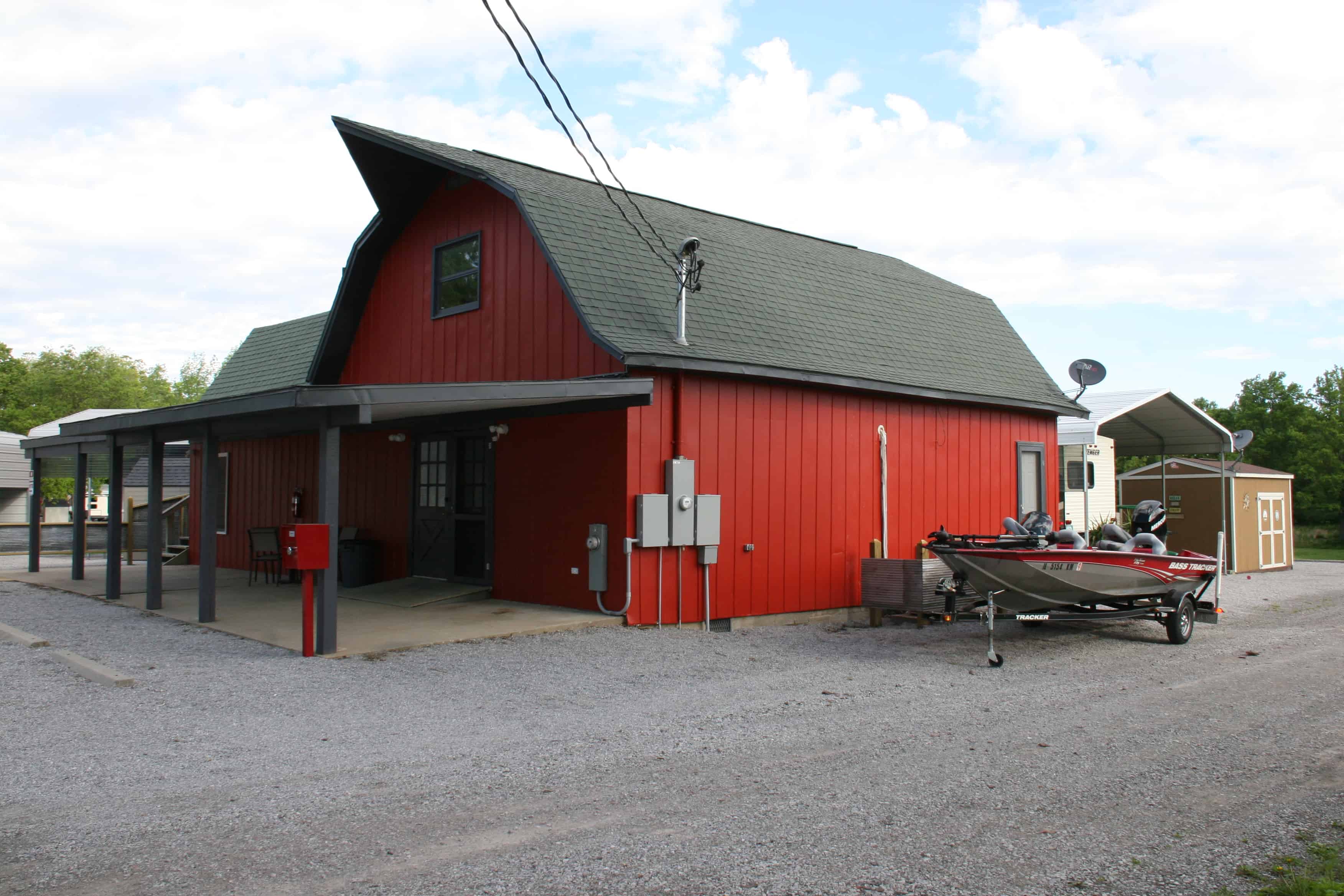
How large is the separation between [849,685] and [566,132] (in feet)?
18.1

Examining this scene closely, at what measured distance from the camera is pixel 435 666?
313 inches

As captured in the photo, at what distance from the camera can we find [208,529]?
10008 mm

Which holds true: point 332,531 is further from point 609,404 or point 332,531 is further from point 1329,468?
point 1329,468

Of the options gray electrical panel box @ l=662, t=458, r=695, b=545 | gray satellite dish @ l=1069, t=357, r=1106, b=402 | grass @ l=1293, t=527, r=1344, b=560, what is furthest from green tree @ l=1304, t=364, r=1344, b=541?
gray electrical panel box @ l=662, t=458, r=695, b=545

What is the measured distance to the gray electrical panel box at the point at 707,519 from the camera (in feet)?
33.9

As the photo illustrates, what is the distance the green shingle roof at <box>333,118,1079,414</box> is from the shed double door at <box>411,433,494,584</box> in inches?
105

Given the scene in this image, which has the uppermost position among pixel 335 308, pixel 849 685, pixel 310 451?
pixel 335 308

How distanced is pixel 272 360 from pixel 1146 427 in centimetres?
1686

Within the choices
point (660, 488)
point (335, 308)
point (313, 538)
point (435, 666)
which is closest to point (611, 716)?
point (435, 666)

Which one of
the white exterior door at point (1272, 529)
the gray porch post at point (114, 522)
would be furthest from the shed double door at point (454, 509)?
the white exterior door at point (1272, 529)

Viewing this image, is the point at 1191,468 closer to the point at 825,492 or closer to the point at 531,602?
the point at 825,492

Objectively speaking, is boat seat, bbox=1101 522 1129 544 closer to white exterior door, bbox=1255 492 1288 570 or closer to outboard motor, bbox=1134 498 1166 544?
outboard motor, bbox=1134 498 1166 544

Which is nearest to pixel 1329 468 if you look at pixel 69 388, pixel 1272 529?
pixel 1272 529

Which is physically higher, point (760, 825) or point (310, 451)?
point (310, 451)
